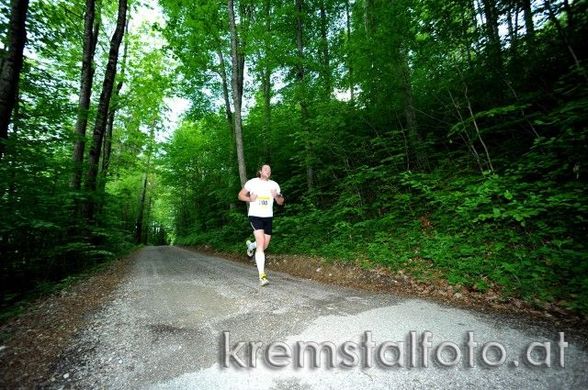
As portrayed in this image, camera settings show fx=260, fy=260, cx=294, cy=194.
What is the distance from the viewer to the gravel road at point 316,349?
6.22 feet

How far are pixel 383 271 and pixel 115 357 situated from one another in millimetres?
4175

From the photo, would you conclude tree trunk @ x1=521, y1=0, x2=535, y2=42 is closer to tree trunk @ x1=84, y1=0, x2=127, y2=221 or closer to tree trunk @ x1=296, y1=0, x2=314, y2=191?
tree trunk @ x1=296, y1=0, x2=314, y2=191

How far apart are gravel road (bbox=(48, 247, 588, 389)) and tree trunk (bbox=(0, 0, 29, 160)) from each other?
13.4ft

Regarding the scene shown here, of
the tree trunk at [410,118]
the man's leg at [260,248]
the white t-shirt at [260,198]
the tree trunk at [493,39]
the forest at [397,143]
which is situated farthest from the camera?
the tree trunk at [410,118]

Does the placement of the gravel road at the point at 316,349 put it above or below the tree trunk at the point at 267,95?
below

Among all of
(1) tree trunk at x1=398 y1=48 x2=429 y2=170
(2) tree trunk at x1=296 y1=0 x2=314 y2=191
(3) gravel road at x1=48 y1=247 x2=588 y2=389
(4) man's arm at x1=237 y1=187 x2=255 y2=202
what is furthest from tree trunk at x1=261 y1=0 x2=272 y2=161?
(3) gravel road at x1=48 y1=247 x2=588 y2=389

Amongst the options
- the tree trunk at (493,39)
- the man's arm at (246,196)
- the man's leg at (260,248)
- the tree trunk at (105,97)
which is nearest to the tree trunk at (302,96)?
the man's arm at (246,196)

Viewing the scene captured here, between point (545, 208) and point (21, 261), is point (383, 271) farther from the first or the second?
point (21, 261)

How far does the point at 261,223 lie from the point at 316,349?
2869mm

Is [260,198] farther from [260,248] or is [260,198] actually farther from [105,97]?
[105,97]

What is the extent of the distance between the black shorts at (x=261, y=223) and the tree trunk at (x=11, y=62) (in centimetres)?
450

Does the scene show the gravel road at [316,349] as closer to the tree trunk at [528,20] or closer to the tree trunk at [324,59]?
the tree trunk at [528,20]

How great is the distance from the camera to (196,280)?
537cm

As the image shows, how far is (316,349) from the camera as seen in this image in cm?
233
